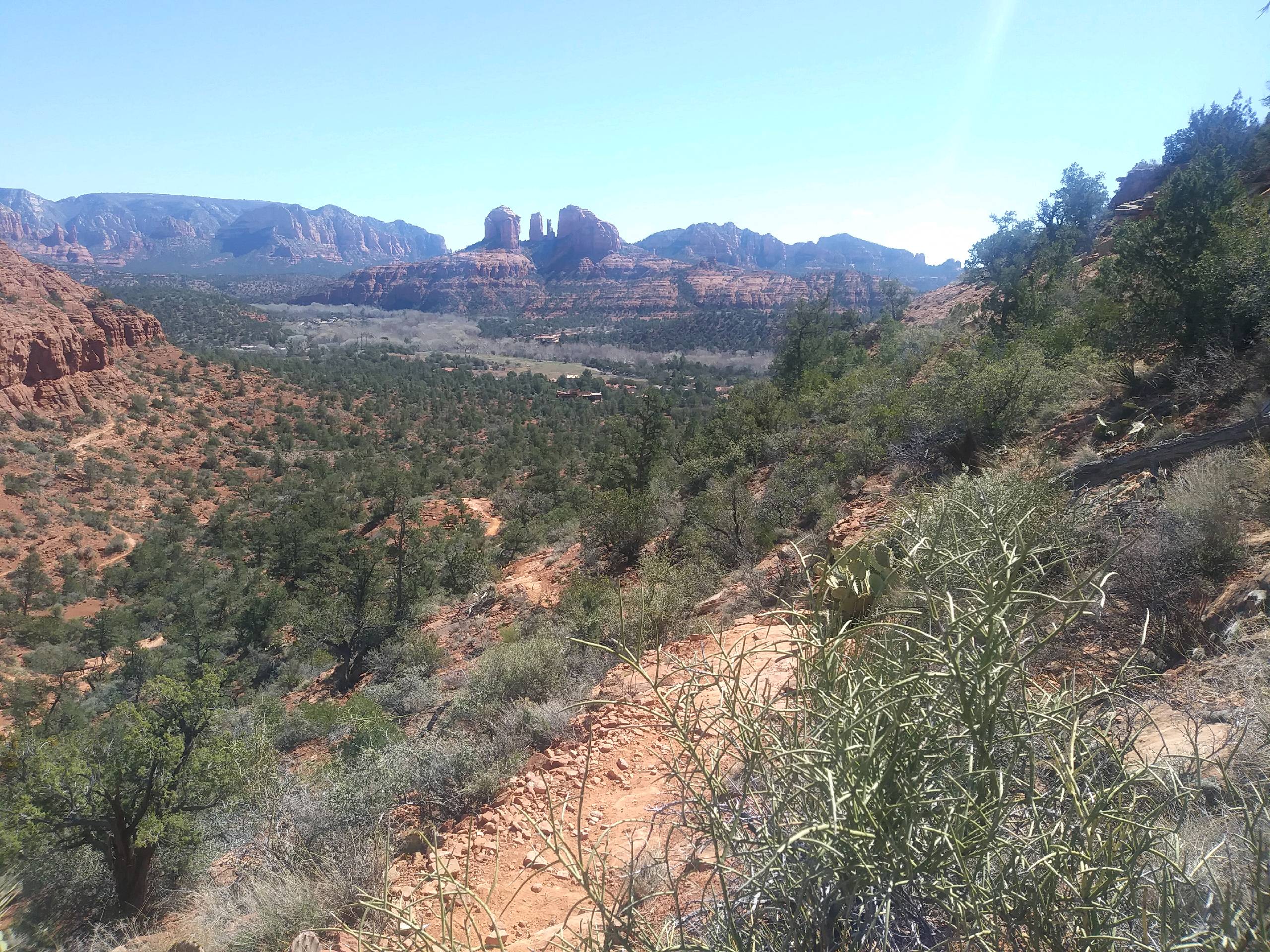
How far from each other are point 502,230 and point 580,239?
92.8 ft

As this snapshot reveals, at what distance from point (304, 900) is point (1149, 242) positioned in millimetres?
13355

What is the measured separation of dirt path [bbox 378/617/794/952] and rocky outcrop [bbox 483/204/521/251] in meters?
179

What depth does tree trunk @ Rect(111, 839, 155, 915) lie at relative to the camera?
500 cm

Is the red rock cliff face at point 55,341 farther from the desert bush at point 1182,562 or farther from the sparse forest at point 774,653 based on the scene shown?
the desert bush at point 1182,562

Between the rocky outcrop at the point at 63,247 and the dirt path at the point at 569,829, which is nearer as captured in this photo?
the dirt path at the point at 569,829

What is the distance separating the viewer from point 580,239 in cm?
15612

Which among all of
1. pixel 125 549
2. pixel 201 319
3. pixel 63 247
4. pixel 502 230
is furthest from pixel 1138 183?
pixel 63 247

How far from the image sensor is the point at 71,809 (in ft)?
17.0

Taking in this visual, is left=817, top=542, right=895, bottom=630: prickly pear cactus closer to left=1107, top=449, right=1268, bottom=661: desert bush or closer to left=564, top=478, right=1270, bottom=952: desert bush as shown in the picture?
left=1107, top=449, right=1268, bottom=661: desert bush

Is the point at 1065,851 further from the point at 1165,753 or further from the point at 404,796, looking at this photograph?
the point at 404,796

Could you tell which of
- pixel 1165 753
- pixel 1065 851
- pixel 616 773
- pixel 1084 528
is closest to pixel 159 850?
pixel 616 773

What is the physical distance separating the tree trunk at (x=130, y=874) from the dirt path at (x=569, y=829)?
3.22 meters

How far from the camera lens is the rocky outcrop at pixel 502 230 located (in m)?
170

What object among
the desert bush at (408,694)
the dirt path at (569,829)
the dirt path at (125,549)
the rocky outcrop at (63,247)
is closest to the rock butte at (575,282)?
the rocky outcrop at (63,247)
